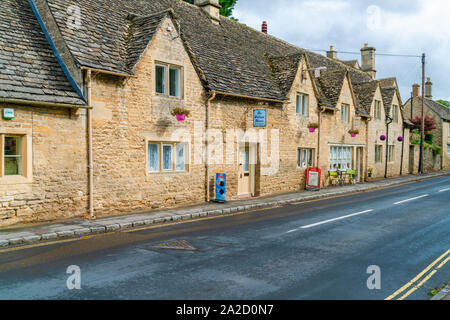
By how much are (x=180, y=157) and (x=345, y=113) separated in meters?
15.0

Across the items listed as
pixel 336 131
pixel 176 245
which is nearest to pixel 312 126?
pixel 336 131

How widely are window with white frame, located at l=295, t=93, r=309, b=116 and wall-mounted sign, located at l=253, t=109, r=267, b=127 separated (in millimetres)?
4445

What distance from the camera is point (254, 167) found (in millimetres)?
18688

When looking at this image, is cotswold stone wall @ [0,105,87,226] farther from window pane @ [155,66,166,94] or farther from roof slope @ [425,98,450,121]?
roof slope @ [425,98,450,121]

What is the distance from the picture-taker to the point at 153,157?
14.1m

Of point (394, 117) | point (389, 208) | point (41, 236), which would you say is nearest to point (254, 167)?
point (389, 208)

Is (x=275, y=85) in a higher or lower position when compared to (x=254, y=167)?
higher

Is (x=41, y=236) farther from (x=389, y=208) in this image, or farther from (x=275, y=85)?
(x=275, y=85)

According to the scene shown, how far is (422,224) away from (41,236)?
35.6ft

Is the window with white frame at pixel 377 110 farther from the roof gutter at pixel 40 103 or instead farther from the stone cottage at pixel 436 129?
the roof gutter at pixel 40 103

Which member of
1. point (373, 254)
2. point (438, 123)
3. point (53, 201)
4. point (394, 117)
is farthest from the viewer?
point (438, 123)

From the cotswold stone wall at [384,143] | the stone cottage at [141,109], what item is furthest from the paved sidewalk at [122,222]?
the cotswold stone wall at [384,143]

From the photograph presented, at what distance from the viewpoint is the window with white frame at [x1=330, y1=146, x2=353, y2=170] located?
24769 millimetres

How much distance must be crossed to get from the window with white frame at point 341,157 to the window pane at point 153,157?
14183 mm
